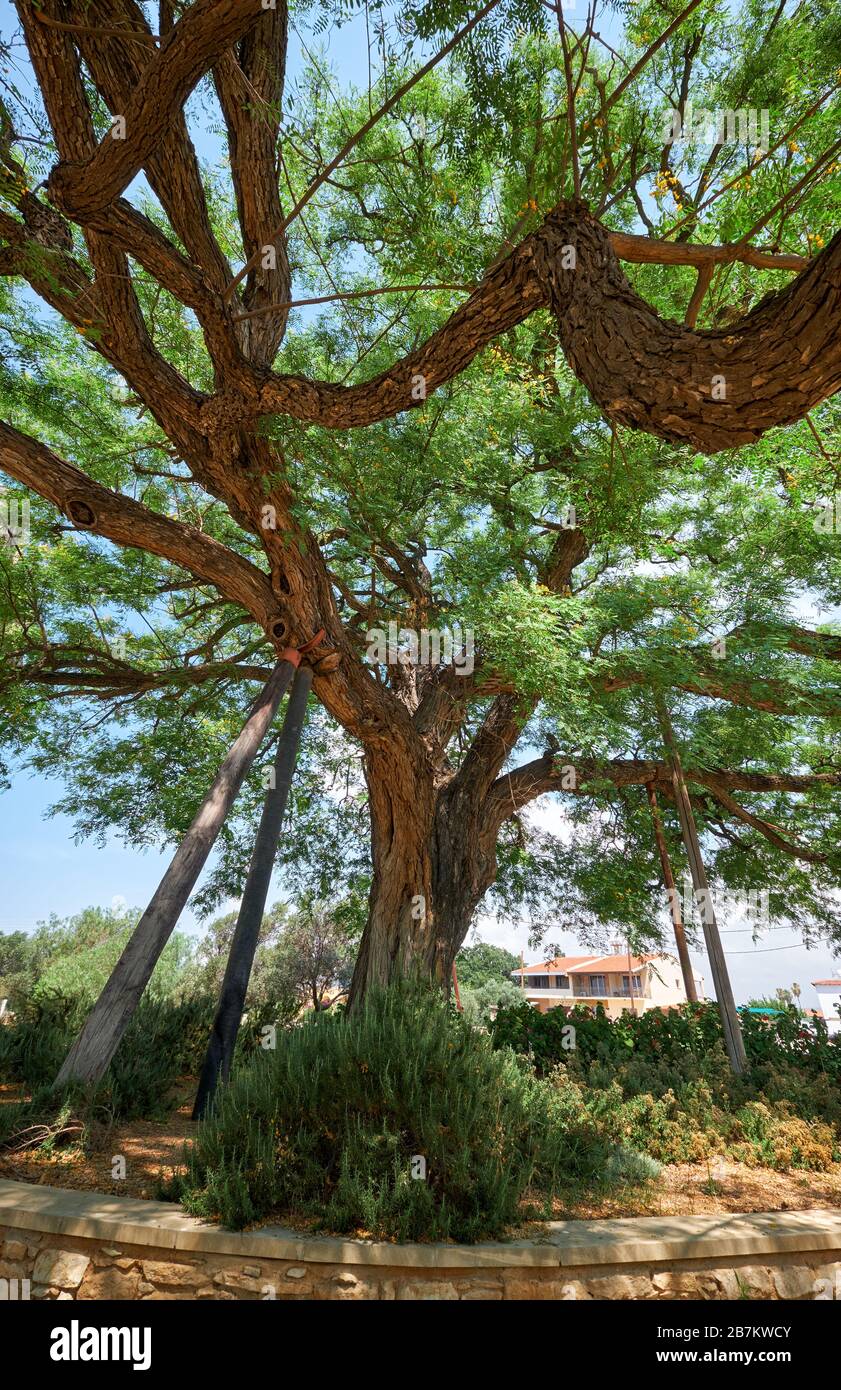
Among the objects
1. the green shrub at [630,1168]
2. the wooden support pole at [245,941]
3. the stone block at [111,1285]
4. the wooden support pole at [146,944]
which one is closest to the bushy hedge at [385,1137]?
the green shrub at [630,1168]

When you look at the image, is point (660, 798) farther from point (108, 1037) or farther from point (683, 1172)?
point (108, 1037)

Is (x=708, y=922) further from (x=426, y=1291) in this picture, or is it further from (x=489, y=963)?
(x=489, y=963)

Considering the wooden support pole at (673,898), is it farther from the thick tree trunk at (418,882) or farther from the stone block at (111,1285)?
the stone block at (111,1285)

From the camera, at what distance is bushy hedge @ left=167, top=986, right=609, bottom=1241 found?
3.33 meters

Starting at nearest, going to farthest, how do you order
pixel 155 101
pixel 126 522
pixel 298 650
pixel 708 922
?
pixel 155 101, pixel 126 522, pixel 298 650, pixel 708 922

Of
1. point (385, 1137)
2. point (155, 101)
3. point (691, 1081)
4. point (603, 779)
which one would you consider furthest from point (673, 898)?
point (155, 101)

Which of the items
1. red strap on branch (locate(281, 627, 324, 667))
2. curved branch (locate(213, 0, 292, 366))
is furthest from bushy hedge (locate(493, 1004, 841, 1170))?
curved branch (locate(213, 0, 292, 366))

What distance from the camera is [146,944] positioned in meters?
4.90

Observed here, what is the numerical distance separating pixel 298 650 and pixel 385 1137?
416 cm

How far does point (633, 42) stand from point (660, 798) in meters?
8.57

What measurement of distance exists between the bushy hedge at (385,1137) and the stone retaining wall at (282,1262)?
16 centimetres

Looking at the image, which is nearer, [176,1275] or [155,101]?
[176,1275]

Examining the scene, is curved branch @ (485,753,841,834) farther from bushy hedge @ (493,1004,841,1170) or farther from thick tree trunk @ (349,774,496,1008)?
bushy hedge @ (493,1004,841,1170)

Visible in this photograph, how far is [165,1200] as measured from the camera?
3.59 m
